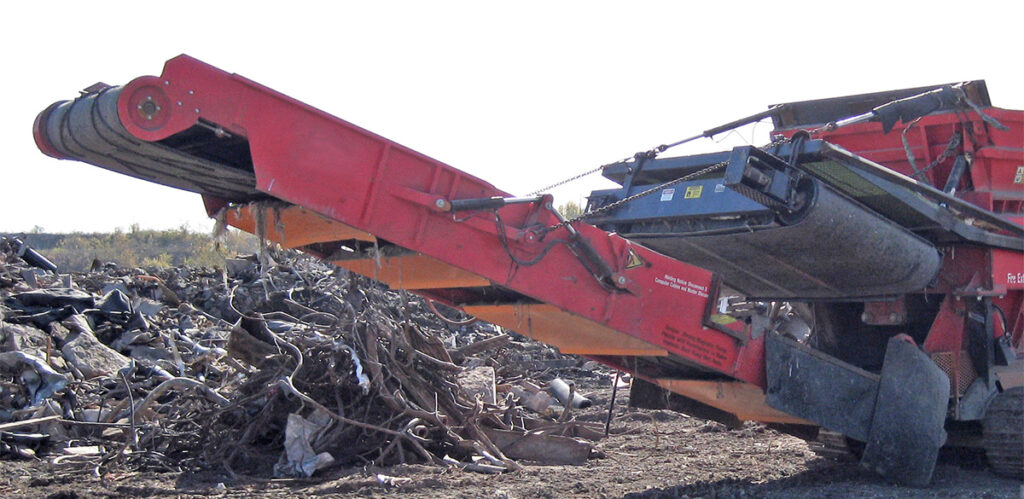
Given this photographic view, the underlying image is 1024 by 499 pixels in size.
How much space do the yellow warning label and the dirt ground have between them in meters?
1.47

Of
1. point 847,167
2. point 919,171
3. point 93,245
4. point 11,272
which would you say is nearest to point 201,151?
point 847,167

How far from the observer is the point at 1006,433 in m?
6.84

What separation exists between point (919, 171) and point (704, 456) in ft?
9.17

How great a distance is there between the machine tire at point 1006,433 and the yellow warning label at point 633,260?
2.87 metres

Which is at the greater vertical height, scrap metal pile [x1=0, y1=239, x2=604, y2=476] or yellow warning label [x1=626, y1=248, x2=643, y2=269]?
yellow warning label [x1=626, y1=248, x2=643, y2=269]

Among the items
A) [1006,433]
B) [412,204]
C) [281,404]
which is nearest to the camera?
[412,204]

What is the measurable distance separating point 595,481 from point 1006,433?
2825mm

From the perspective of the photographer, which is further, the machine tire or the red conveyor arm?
the machine tire

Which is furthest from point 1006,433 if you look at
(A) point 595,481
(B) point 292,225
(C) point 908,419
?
(B) point 292,225

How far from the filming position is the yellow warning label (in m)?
6.16

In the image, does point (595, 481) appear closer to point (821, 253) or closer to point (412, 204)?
point (821, 253)

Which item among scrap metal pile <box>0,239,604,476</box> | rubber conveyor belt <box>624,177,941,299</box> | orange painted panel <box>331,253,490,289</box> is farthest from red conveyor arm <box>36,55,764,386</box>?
scrap metal pile <box>0,239,604,476</box>

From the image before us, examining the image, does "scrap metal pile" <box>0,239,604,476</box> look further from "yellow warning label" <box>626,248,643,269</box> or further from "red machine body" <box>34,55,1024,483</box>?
"yellow warning label" <box>626,248,643,269</box>

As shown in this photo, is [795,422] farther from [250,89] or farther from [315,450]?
[250,89]
